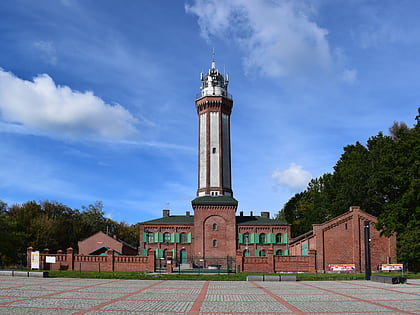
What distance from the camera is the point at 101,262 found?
36.8 meters

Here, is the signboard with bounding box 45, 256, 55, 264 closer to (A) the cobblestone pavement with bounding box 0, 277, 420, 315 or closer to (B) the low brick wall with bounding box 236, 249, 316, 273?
(B) the low brick wall with bounding box 236, 249, 316, 273

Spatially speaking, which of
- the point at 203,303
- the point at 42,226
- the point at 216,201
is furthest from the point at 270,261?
the point at 42,226

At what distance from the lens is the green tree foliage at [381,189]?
3238 cm

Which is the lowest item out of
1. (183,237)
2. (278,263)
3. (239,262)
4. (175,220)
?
(278,263)

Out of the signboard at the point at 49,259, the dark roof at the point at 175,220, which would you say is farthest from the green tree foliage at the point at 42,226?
the signboard at the point at 49,259

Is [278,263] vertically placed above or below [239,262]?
below

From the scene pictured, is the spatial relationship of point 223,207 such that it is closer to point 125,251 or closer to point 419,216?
point 125,251

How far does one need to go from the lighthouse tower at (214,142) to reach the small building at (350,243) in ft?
63.8

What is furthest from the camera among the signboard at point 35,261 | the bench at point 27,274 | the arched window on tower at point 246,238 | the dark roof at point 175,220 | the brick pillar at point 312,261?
the dark roof at point 175,220

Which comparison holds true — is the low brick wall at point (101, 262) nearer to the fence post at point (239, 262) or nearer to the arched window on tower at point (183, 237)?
the fence post at point (239, 262)

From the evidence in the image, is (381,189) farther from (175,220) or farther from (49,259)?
(175,220)

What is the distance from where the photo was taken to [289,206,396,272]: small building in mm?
38562

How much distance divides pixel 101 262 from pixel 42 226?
95.7 ft

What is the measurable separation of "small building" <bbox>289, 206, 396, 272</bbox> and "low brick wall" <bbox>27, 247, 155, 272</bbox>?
50.5ft
